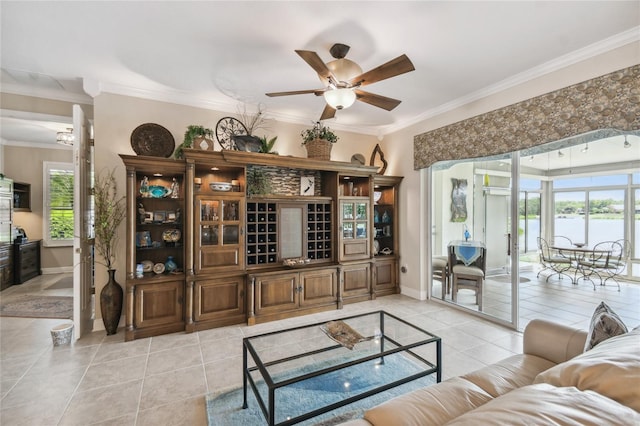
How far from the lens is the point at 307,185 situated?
454cm

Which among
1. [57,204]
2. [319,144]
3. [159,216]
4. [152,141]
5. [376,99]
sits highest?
[376,99]

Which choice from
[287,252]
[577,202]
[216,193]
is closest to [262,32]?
[216,193]

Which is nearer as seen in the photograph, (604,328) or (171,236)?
(604,328)

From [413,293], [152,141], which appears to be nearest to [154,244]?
[152,141]

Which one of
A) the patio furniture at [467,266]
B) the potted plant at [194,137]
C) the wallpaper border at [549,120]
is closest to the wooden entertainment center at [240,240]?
the potted plant at [194,137]

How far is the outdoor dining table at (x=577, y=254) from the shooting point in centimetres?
459

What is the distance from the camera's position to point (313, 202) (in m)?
4.33

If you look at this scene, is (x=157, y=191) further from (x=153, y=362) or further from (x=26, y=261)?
(x=26, y=261)

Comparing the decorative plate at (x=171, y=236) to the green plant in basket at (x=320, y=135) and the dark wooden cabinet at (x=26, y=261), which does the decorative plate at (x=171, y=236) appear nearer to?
the green plant in basket at (x=320, y=135)

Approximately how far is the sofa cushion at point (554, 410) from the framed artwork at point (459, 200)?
369 cm

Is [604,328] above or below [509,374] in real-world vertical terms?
above

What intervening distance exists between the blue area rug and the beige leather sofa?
2.75 feet

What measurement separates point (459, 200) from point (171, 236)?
4160 millimetres

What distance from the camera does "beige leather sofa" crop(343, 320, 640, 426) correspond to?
0.75m
